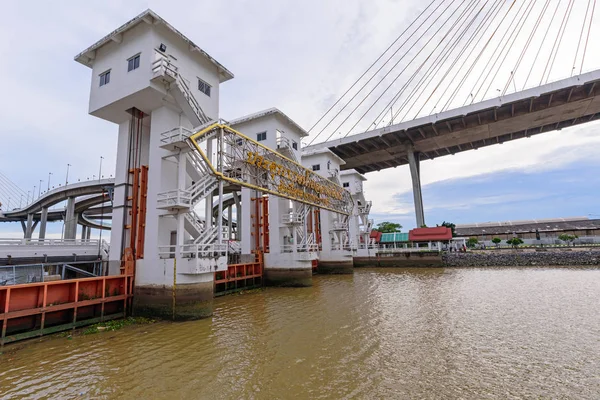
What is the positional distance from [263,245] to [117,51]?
18.3m

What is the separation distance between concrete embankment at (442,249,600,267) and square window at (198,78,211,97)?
1325 inches

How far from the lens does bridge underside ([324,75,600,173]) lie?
38.8 m

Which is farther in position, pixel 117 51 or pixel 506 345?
pixel 117 51

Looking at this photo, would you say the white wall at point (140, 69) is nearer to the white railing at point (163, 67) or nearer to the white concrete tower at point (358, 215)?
the white railing at point (163, 67)

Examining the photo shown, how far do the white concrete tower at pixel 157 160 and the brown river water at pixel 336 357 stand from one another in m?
2.04

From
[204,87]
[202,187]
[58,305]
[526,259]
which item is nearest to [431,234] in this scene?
[526,259]

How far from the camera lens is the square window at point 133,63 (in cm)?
1510

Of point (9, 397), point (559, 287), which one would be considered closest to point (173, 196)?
point (9, 397)

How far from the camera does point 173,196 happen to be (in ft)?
43.9

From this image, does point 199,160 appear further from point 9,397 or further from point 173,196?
point 9,397

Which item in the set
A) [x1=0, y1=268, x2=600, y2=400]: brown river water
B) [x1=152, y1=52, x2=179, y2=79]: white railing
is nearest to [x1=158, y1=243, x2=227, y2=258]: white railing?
[x1=0, y1=268, x2=600, y2=400]: brown river water

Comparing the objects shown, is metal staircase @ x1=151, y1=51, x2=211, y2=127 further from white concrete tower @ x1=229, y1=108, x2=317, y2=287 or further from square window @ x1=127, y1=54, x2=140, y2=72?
white concrete tower @ x1=229, y1=108, x2=317, y2=287

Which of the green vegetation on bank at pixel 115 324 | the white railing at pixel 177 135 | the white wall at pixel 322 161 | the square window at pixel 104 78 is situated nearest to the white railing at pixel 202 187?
the white railing at pixel 177 135

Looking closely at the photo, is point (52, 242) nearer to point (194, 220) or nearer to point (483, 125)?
point (194, 220)
